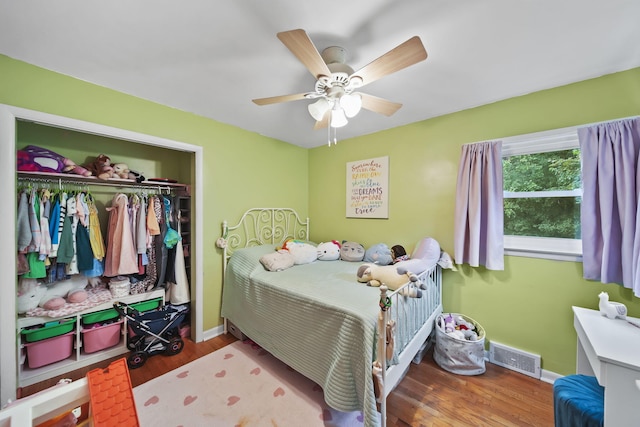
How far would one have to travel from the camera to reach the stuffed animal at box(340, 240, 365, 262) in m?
2.67

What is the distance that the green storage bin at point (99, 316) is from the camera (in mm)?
2012

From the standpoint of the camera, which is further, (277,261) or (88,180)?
(277,261)

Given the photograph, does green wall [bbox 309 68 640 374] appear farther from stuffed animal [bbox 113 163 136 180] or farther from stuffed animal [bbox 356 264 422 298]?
stuffed animal [bbox 113 163 136 180]

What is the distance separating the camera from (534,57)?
1.43 meters

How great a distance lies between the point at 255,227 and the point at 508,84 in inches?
110

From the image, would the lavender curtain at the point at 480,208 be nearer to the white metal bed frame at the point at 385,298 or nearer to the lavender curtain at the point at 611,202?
the white metal bed frame at the point at 385,298

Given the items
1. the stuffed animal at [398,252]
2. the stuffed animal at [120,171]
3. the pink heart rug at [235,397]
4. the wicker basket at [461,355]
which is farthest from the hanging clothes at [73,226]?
the wicker basket at [461,355]

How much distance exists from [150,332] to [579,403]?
9.67ft

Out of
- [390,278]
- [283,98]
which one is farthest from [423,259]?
[283,98]

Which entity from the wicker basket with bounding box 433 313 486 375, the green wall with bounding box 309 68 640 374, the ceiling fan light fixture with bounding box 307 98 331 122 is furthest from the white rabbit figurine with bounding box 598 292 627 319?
the ceiling fan light fixture with bounding box 307 98 331 122

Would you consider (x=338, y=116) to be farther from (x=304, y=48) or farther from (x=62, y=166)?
Answer: (x=62, y=166)

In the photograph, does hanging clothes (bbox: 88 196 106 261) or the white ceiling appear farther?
hanging clothes (bbox: 88 196 106 261)

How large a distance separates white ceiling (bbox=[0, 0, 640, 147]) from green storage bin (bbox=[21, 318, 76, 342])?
199cm

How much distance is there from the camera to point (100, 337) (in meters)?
2.03
